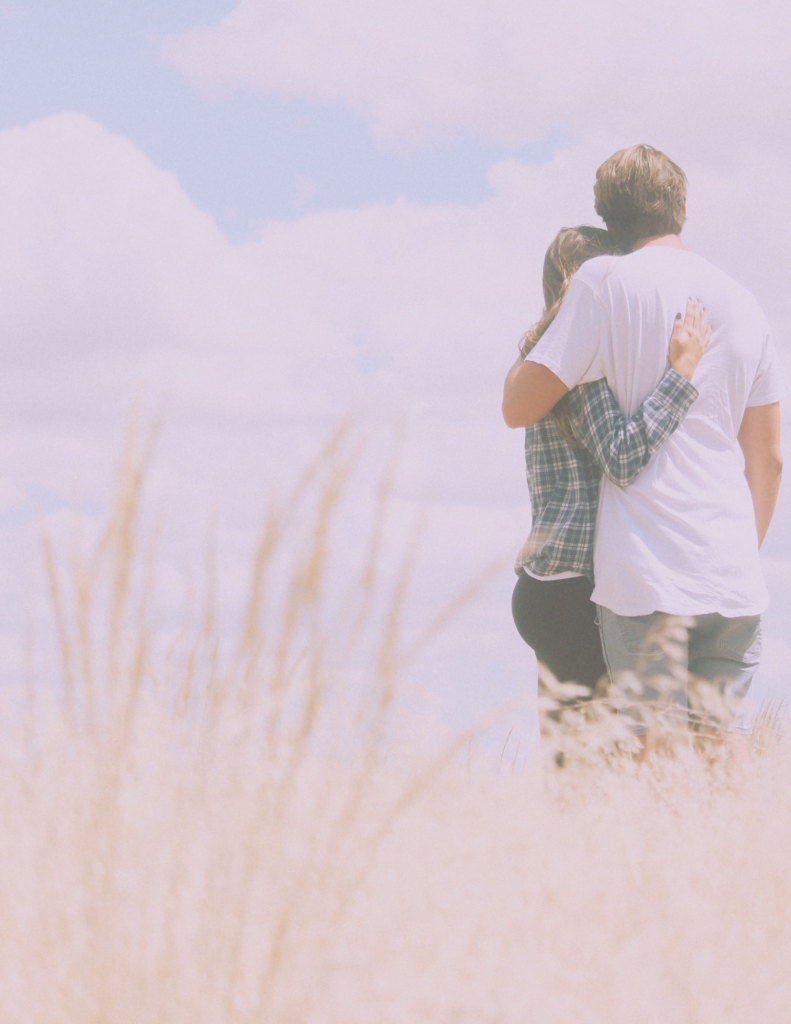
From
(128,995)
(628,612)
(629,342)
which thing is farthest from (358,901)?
(629,342)

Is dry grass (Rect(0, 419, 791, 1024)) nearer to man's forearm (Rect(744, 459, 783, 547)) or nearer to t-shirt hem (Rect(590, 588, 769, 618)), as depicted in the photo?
t-shirt hem (Rect(590, 588, 769, 618))

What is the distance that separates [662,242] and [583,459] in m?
0.51

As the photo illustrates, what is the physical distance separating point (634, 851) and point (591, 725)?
24cm

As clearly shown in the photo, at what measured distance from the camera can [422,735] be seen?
148 centimetres

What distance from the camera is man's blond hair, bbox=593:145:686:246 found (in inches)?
88.7

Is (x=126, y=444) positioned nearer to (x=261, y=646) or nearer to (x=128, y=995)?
(x=261, y=646)

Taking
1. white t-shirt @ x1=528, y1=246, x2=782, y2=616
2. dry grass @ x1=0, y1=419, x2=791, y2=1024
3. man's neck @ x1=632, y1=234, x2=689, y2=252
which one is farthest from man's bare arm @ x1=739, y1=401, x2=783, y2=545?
dry grass @ x1=0, y1=419, x2=791, y2=1024

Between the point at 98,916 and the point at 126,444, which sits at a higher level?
the point at 126,444

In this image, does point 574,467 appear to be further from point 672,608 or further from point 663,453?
point 672,608

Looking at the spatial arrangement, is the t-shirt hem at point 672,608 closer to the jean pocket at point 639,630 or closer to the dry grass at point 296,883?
the jean pocket at point 639,630

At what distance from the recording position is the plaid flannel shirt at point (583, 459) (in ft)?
Answer: 6.71

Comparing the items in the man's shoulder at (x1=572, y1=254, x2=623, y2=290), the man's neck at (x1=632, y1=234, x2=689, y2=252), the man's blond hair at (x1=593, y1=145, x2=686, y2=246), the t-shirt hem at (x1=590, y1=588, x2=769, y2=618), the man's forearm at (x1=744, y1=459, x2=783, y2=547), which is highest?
the man's blond hair at (x1=593, y1=145, x2=686, y2=246)

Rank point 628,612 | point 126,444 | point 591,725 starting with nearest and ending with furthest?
point 126,444 → point 591,725 → point 628,612

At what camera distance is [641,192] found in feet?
7.38
